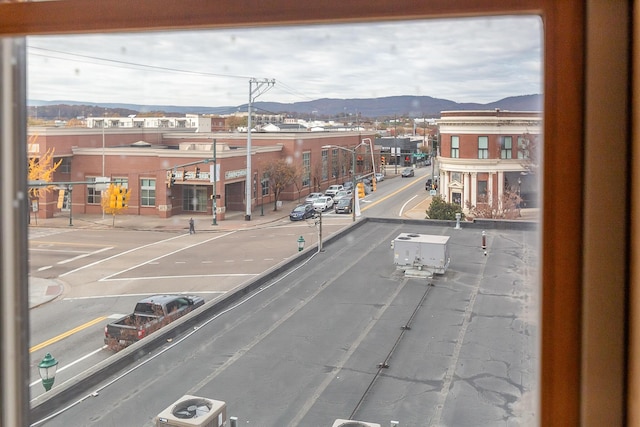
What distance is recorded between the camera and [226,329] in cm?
172

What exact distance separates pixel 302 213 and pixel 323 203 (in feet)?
0.28

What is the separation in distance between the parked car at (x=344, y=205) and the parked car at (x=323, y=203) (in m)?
0.02

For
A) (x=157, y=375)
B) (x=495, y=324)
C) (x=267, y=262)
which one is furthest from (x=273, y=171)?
(x=495, y=324)

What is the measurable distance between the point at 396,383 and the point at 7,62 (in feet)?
3.90

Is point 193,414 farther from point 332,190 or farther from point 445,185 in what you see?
point 332,190

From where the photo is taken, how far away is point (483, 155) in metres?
0.95

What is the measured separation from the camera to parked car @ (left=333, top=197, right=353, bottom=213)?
1.63 m

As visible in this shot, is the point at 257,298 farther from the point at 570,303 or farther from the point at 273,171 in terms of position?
the point at 570,303

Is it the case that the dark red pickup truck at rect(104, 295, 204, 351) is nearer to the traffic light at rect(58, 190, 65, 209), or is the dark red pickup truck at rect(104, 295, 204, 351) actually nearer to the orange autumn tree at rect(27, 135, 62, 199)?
the traffic light at rect(58, 190, 65, 209)

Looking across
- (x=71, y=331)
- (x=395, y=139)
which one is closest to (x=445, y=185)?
(x=395, y=139)

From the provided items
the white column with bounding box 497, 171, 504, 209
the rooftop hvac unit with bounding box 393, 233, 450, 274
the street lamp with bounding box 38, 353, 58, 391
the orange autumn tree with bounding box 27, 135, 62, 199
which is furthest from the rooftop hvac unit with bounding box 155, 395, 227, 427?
the white column with bounding box 497, 171, 504, 209

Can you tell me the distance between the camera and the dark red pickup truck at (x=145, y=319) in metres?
1.63

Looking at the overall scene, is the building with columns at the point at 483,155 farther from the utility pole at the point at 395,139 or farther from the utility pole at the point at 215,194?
the utility pole at the point at 215,194

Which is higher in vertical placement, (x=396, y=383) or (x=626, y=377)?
(x=626, y=377)
